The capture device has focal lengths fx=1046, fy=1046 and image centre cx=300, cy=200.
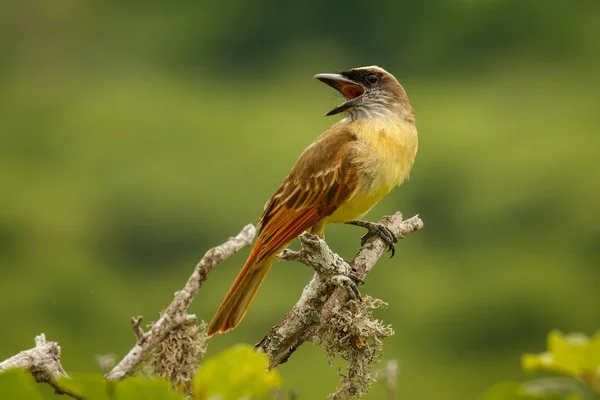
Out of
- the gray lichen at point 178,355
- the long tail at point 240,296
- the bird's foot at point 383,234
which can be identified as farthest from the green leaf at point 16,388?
the bird's foot at point 383,234

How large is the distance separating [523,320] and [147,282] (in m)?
6.86

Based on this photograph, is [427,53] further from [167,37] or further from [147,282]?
[147,282]

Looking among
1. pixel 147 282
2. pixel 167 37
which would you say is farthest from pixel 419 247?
pixel 167 37

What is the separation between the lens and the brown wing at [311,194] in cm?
404

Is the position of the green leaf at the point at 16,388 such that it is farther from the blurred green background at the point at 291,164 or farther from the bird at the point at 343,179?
the blurred green background at the point at 291,164

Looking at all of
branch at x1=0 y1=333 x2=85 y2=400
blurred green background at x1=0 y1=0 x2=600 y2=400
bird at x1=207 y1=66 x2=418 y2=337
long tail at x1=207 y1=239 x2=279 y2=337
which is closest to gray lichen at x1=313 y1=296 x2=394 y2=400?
long tail at x1=207 y1=239 x2=279 y2=337

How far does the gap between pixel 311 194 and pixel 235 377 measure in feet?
10.7

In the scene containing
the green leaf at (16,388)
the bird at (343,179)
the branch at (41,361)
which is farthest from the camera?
the bird at (343,179)

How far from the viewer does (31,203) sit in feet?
75.6

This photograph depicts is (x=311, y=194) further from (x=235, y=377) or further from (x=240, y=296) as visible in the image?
(x=235, y=377)

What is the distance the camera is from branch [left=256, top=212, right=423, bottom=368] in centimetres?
277

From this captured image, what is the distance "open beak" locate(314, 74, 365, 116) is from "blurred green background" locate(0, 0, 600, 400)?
8.46 metres

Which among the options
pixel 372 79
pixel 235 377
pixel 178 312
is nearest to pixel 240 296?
pixel 178 312

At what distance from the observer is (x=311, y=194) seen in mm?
4152
